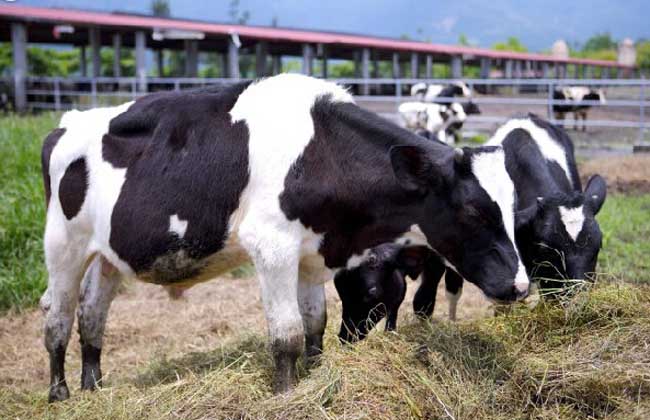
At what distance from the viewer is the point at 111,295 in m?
5.66

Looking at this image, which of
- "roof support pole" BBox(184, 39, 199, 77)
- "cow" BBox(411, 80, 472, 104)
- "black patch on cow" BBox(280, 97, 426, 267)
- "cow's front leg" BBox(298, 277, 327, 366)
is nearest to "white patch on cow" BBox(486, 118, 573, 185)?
"black patch on cow" BBox(280, 97, 426, 267)


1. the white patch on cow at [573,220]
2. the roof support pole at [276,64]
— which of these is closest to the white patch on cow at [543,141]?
the white patch on cow at [573,220]

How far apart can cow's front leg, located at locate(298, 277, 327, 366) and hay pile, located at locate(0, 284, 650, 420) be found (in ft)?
0.98

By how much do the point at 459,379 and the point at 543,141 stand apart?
3.02 metres

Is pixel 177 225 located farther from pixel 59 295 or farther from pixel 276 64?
pixel 276 64

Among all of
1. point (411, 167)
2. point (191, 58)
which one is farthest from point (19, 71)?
point (411, 167)

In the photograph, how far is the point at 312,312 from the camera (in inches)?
197

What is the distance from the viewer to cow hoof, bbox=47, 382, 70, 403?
17.2 feet

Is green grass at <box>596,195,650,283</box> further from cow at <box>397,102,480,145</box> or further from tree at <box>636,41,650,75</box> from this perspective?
tree at <box>636,41,650,75</box>

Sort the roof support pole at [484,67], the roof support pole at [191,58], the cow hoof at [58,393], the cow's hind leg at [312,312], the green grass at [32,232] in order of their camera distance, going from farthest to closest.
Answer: the roof support pole at [484,67], the roof support pole at [191,58], the green grass at [32,232], the cow hoof at [58,393], the cow's hind leg at [312,312]

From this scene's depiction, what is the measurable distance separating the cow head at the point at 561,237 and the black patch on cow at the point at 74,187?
114 inches

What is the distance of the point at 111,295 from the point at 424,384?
8.41 feet

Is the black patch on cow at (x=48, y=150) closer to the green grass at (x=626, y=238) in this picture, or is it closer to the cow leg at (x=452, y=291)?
the cow leg at (x=452, y=291)

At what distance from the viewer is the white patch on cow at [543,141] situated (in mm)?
6473
